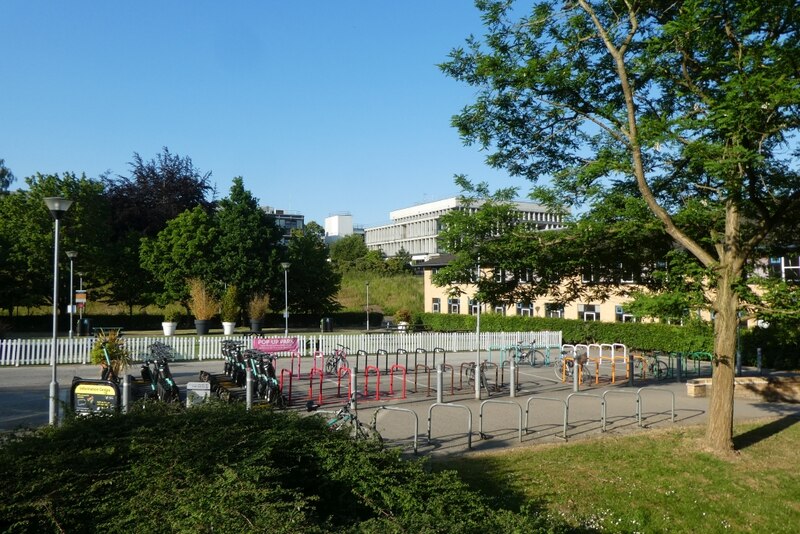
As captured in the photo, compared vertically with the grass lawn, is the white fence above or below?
above

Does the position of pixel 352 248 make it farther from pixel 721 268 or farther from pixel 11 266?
pixel 721 268

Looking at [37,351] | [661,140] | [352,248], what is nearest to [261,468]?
[661,140]

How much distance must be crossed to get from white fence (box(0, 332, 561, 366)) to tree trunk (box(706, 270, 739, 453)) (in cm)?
1489

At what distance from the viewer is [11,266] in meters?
39.0

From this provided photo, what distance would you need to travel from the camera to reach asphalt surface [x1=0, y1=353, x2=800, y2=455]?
1177 centimetres

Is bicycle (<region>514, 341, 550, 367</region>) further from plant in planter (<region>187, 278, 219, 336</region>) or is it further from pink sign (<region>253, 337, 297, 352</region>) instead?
plant in planter (<region>187, 278, 219, 336</region>)

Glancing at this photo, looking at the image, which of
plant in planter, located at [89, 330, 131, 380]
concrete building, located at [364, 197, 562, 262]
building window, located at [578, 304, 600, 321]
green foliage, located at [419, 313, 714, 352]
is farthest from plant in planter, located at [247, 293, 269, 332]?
concrete building, located at [364, 197, 562, 262]

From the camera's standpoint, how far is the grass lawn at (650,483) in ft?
25.9

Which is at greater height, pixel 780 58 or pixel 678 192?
pixel 780 58

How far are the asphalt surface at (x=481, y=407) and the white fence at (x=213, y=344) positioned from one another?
1030 millimetres

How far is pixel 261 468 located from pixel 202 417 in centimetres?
184

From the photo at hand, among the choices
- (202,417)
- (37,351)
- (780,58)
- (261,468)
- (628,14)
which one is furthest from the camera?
(37,351)

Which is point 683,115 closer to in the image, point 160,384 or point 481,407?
point 481,407

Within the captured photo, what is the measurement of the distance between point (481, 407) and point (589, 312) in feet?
93.7
